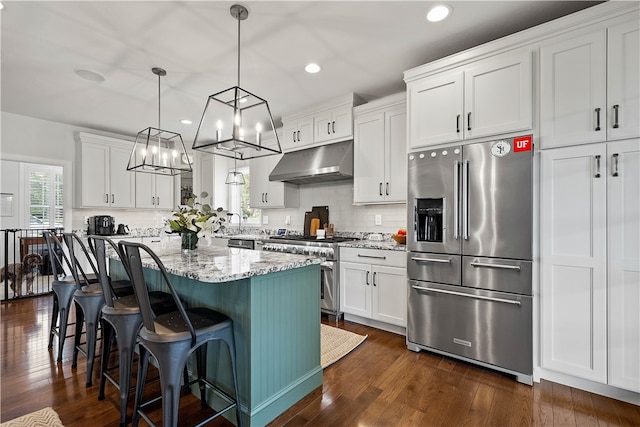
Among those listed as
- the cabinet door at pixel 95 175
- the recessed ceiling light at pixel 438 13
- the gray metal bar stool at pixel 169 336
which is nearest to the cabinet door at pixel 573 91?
the recessed ceiling light at pixel 438 13

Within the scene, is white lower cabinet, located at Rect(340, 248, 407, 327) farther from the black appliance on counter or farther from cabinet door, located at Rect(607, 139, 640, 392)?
the black appliance on counter

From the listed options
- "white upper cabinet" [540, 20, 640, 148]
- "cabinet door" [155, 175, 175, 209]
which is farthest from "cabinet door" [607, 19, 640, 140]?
"cabinet door" [155, 175, 175, 209]

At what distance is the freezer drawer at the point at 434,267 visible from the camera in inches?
99.3

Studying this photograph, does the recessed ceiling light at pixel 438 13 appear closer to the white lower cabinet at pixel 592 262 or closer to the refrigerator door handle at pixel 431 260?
the white lower cabinet at pixel 592 262

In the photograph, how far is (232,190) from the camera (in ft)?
19.8

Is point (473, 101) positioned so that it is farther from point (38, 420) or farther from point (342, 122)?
point (38, 420)

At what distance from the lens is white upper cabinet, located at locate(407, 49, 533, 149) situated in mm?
2293

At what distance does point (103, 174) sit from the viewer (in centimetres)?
516

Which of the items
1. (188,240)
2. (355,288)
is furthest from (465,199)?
(188,240)

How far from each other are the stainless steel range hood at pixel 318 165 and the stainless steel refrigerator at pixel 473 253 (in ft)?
3.58

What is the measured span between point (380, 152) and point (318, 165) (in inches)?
31.3

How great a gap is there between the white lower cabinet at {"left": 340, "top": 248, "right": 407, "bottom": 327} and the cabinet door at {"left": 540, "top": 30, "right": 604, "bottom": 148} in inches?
62.8

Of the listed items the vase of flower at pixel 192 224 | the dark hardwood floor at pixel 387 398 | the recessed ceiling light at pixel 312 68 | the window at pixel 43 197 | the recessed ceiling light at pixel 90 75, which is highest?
the recessed ceiling light at pixel 312 68

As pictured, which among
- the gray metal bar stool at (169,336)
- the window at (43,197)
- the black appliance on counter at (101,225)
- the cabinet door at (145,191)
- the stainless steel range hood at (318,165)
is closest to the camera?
the gray metal bar stool at (169,336)
